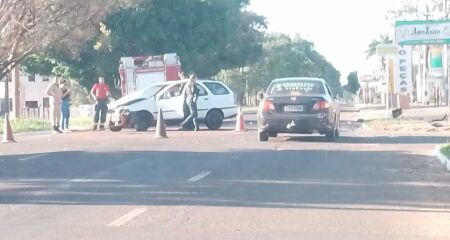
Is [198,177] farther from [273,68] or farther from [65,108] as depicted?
[273,68]

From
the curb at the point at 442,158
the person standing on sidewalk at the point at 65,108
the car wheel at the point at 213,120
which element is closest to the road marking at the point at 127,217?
the curb at the point at 442,158

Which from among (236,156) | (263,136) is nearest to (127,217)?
(236,156)

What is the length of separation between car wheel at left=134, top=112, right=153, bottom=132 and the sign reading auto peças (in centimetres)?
1024

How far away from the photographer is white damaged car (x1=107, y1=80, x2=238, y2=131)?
1205 inches

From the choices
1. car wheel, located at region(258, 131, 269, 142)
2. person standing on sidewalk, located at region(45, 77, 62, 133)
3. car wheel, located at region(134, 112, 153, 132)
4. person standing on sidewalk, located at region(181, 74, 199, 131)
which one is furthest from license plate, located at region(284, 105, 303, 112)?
person standing on sidewalk, located at region(45, 77, 62, 133)

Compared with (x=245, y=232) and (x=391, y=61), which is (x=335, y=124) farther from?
(x=391, y=61)

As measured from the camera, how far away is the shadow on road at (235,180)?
43.0ft

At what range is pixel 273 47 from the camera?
97125mm

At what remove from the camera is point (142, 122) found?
30656mm

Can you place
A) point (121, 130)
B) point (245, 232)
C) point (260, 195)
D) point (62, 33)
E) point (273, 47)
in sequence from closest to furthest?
point (245, 232) → point (260, 195) → point (121, 130) → point (62, 33) → point (273, 47)

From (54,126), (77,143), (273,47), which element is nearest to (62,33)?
(54,126)

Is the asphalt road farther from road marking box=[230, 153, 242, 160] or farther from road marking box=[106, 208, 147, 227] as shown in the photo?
road marking box=[230, 153, 242, 160]

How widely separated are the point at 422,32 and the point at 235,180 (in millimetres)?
21082

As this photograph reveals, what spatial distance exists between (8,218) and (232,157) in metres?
8.02
